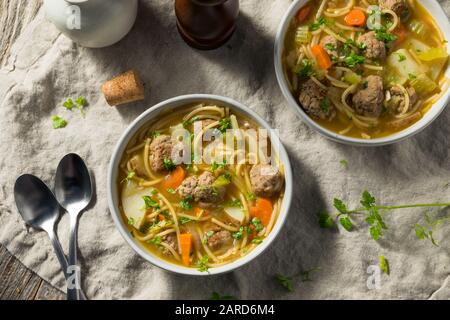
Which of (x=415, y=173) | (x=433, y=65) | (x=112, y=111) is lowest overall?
(x=415, y=173)

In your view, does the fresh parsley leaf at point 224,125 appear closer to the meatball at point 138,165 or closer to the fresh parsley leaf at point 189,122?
the fresh parsley leaf at point 189,122

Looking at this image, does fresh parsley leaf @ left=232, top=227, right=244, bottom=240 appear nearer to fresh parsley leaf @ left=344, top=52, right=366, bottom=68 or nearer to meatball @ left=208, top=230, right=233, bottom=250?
meatball @ left=208, top=230, right=233, bottom=250

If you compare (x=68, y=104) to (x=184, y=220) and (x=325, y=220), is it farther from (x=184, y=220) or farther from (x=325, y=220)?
(x=325, y=220)

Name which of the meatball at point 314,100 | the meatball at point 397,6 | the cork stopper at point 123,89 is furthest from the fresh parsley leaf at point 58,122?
the meatball at point 397,6

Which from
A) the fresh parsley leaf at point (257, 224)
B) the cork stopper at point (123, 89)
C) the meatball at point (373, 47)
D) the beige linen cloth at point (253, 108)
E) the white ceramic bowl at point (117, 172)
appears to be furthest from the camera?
the beige linen cloth at point (253, 108)

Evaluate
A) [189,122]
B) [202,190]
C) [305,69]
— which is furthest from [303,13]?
[202,190]

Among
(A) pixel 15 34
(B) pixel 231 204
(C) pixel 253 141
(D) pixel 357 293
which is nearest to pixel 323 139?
Answer: (C) pixel 253 141
